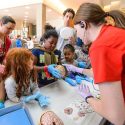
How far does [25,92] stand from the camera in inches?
57.6

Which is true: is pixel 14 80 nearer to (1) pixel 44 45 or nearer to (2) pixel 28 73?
(2) pixel 28 73

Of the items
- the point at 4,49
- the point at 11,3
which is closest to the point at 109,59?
the point at 4,49

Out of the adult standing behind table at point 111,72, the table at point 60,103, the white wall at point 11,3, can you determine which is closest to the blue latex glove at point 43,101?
the table at point 60,103

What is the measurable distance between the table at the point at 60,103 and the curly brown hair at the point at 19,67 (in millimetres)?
141

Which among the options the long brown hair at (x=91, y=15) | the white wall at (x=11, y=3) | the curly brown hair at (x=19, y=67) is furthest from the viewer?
the white wall at (x=11, y=3)

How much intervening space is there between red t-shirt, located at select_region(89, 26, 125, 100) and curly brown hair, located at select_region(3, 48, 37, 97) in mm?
794

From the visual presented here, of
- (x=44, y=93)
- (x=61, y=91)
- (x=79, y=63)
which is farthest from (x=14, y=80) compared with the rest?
(x=79, y=63)

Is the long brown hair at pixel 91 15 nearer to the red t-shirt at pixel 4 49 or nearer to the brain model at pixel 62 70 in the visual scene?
the brain model at pixel 62 70

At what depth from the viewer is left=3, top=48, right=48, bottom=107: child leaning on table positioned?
1407mm

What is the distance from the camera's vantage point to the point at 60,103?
129 cm

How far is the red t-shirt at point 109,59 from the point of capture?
738 mm

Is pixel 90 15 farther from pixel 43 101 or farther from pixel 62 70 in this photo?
A: pixel 62 70

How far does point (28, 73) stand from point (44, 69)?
24cm

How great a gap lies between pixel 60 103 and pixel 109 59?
2.04 ft
